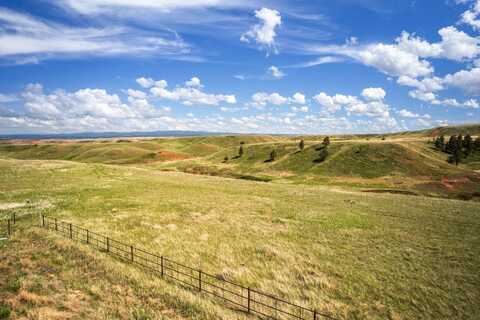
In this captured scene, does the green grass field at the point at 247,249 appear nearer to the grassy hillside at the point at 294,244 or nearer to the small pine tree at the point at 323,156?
the grassy hillside at the point at 294,244

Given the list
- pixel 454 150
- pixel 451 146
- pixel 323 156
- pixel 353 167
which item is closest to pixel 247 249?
pixel 353 167

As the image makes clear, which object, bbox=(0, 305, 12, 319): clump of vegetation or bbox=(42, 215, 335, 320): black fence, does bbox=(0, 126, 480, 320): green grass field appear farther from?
bbox=(42, 215, 335, 320): black fence

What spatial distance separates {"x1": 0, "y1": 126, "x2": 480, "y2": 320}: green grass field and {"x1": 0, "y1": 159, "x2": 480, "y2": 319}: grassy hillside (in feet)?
0.35

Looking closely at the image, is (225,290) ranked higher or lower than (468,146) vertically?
lower

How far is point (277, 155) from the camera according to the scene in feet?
348

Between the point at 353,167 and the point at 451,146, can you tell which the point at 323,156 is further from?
the point at 451,146

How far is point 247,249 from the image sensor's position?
24.1m

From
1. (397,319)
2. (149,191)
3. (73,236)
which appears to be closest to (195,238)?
(73,236)

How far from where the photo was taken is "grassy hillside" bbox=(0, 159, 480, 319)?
618 inches

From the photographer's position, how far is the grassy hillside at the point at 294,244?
51.5 feet

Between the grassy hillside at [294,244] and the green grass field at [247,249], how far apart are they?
106 mm

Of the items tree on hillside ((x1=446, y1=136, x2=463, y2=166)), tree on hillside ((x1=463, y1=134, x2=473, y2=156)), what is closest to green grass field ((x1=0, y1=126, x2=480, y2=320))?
tree on hillside ((x1=446, y1=136, x2=463, y2=166))

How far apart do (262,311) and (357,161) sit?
79995 mm

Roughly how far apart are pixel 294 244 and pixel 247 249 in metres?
4.43
